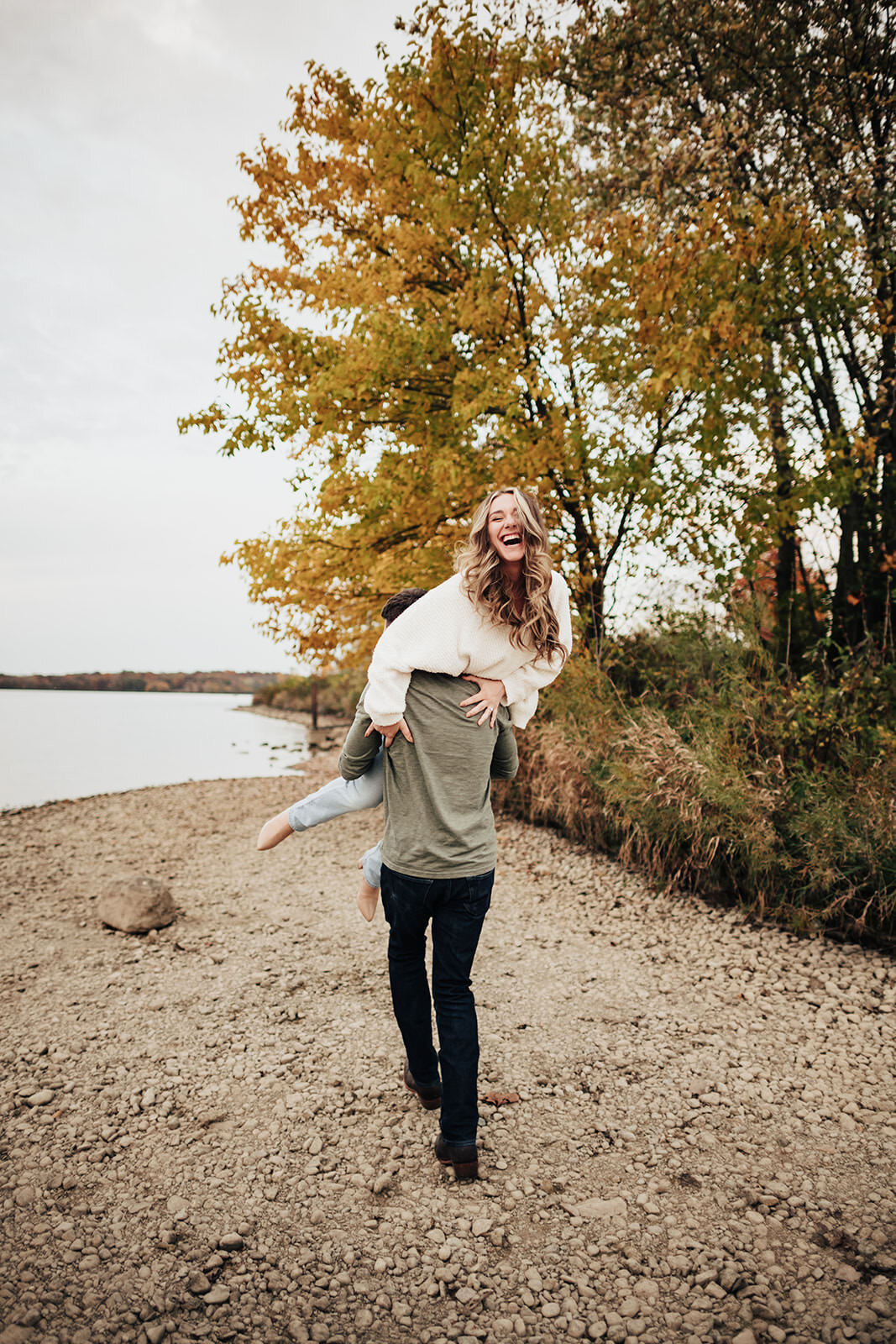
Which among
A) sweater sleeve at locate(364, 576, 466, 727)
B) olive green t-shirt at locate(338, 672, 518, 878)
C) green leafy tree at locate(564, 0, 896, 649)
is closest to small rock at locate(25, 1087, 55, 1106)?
olive green t-shirt at locate(338, 672, 518, 878)

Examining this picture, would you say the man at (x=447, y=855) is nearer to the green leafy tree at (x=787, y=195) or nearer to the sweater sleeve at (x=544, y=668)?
the sweater sleeve at (x=544, y=668)

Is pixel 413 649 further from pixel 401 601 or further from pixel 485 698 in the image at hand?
pixel 401 601

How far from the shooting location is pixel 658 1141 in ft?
9.27

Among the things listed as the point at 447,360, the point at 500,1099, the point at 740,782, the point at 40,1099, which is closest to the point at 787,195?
the point at 447,360

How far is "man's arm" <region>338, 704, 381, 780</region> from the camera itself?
2.61 m

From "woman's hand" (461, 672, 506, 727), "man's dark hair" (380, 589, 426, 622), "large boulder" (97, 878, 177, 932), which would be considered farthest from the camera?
"large boulder" (97, 878, 177, 932)

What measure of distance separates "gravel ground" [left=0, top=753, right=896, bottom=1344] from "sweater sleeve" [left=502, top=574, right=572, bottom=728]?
1.69 metres

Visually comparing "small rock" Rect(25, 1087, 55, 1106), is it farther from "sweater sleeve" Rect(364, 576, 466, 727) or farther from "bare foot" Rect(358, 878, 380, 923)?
"sweater sleeve" Rect(364, 576, 466, 727)

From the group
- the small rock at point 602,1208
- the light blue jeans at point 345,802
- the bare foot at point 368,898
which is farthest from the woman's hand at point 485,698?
the small rock at point 602,1208

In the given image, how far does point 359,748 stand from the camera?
2.64 metres

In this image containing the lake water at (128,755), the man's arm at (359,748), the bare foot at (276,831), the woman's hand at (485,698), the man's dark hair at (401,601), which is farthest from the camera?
the lake water at (128,755)

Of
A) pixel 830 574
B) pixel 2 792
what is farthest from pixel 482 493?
pixel 2 792

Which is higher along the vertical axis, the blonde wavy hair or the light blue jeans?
the blonde wavy hair

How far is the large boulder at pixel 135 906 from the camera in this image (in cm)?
503
